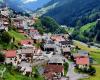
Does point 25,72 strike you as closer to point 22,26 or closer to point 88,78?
point 88,78

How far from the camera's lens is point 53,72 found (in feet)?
280

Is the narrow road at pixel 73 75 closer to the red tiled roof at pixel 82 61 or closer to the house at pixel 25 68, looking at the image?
the red tiled roof at pixel 82 61

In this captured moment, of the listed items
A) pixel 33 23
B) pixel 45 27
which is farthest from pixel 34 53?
pixel 45 27

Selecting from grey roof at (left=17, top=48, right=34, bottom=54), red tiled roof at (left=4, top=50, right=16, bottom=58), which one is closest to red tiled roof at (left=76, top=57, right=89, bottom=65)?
grey roof at (left=17, top=48, right=34, bottom=54)

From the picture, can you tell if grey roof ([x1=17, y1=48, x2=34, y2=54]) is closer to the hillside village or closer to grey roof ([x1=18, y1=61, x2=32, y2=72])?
the hillside village

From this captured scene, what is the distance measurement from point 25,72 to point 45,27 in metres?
106

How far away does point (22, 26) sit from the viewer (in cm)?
13712

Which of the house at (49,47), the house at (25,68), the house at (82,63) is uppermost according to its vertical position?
the house at (49,47)

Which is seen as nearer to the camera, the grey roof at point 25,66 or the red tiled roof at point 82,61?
the grey roof at point 25,66

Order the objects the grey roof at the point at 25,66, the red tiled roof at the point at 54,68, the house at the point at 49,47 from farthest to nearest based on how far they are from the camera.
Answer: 1. the house at the point at 49,47
2. the red tiled roof at the point at 54,68
3. the grey roof at the point at 25,66

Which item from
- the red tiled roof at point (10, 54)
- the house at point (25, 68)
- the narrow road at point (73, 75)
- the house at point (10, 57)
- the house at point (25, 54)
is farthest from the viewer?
the narrow road at point (73, 75)

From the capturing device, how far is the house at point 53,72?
82.1m

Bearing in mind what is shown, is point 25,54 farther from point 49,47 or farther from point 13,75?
point 49,47

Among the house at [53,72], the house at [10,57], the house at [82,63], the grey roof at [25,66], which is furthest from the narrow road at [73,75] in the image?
the house at [10,57]
